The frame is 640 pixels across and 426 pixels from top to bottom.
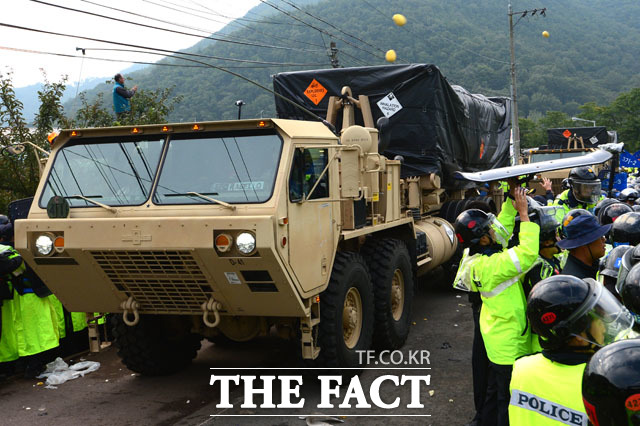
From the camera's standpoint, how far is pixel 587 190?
7742 mm

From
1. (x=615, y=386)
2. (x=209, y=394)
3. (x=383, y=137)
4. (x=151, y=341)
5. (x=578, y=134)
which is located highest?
(x=578, y=134)

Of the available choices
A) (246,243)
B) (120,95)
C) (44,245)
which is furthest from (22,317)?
(120,95)

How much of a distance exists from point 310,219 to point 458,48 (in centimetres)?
5148

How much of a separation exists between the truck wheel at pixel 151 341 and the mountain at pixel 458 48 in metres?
11.5

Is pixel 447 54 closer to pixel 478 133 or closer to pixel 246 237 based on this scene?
pixel 478 133

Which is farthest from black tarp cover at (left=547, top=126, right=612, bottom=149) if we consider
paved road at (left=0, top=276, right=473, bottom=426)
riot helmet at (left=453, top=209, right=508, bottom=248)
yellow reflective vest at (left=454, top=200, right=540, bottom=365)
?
yellow reflective vest at (left=454, top=200, right=540, bottom=365)

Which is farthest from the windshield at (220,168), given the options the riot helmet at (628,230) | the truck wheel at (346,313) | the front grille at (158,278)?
the riot helmet at (628,230)

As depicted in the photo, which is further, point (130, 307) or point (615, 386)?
point (130, 307)

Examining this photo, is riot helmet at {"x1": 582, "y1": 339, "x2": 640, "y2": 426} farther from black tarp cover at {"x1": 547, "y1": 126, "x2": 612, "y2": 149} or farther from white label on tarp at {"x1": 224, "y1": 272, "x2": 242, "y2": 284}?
black tarp cover at {"x1": 547, "y1": 126, "x2": 612, "y2": 149}

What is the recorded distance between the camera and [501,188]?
43.8 ft

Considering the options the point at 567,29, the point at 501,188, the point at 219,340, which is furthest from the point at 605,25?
the point at 219,340

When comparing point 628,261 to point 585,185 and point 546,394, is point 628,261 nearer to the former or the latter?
point 546,394

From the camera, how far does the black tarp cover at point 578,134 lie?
24188 millimetres

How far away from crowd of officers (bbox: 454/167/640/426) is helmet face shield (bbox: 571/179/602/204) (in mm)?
14
